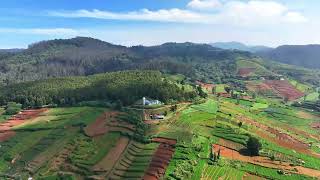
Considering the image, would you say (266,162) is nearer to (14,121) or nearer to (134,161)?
(134,161)

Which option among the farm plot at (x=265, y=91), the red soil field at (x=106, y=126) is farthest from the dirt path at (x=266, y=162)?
the farm plot at (x=265, y=91)

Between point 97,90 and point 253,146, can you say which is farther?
point 97,90

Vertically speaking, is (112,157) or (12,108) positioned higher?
(12,108)

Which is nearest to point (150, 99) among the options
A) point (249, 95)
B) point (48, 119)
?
point (48, 119)

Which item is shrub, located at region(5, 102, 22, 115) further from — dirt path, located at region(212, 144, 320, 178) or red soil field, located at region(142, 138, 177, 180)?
dirt path, located at region(212, 144, 320, 178)

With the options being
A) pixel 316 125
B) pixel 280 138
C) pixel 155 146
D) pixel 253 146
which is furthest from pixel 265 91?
pixel 155 146

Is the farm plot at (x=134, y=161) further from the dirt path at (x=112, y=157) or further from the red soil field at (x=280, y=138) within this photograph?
the red soil field at (x=280, y=138)
